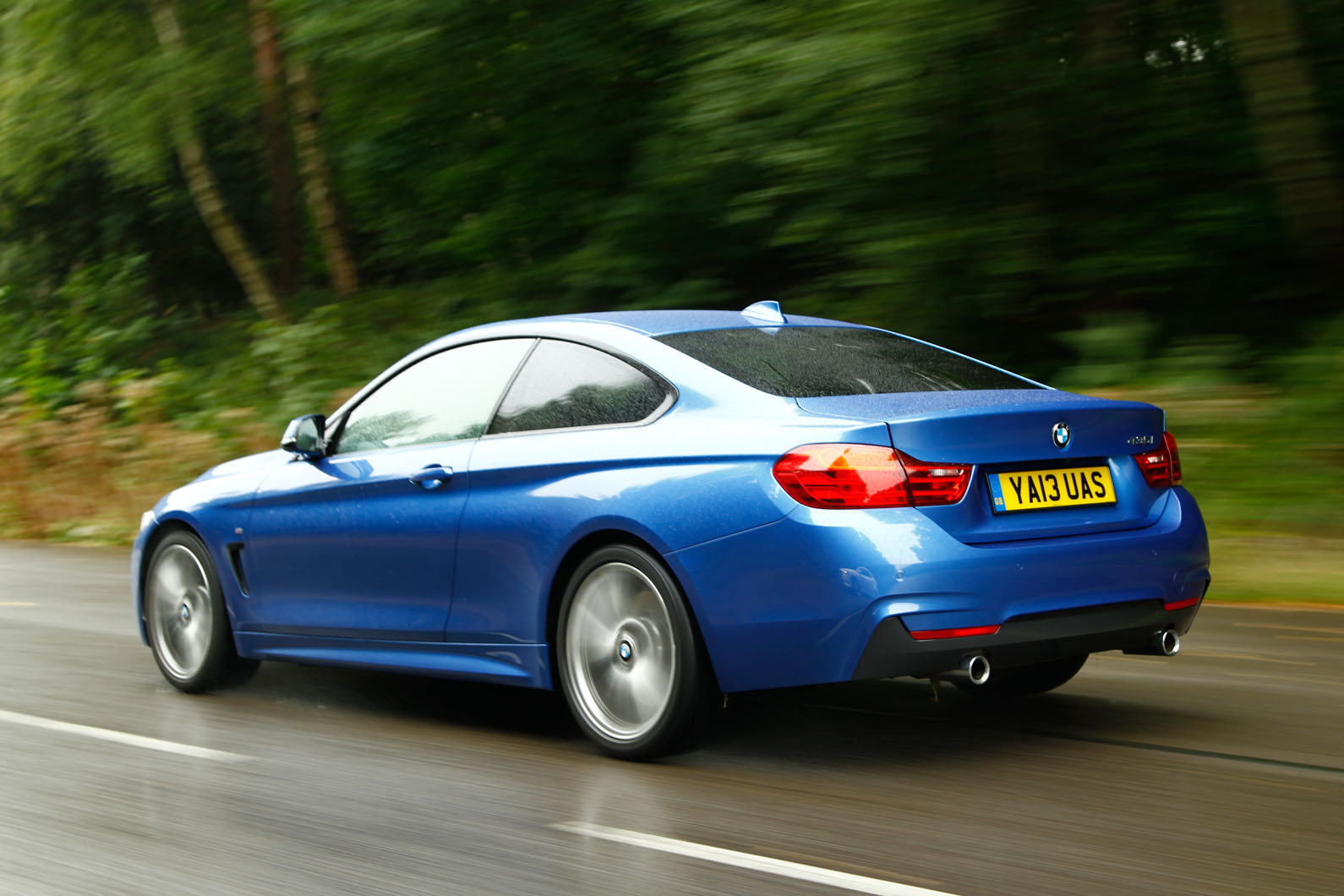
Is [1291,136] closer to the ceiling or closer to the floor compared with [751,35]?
closer to the floor

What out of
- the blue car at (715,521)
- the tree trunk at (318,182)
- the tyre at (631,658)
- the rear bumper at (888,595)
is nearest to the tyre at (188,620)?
the blue car at (715,521)

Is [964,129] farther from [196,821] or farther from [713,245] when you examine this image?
[196,821]

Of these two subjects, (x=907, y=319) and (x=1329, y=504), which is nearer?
(x=1329, y=504)

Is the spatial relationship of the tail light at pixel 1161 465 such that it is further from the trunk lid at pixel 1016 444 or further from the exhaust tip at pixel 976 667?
the exhaust tip at pixel 976 667

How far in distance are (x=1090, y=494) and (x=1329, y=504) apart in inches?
192

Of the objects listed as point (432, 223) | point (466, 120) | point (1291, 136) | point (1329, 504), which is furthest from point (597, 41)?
point (1329, 504)

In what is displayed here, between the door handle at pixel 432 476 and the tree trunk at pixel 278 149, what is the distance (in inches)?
660

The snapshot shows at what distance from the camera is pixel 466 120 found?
16062mm

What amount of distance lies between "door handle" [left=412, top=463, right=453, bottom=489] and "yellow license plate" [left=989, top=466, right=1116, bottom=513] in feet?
6.52

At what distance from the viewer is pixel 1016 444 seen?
460 centimetres

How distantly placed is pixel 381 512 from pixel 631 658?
4.54 feet

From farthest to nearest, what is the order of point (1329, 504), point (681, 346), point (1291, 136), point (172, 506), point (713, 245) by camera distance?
point (713, 245) → point (1291, 136) → point (1329, 504) → point (172, 506) → point (681, 346)

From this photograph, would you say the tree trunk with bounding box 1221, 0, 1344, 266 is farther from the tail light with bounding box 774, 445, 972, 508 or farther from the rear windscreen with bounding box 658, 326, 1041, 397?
the tail light with bounding box 774, 445, 972, 508

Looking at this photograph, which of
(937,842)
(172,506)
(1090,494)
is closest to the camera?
(937,842)
